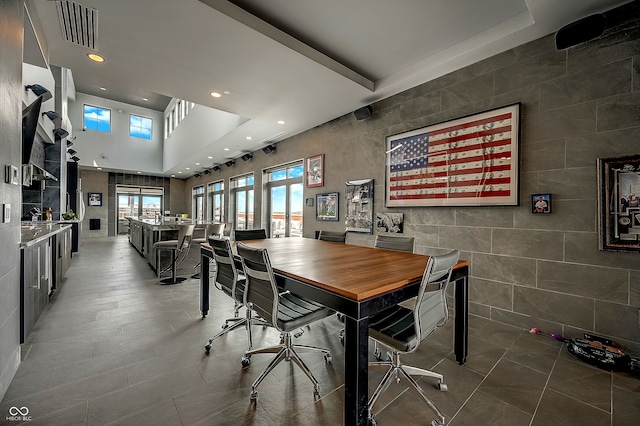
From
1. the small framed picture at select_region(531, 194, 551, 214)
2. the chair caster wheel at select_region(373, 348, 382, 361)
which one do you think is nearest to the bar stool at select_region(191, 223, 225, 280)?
the chair caster wheel at select_region(373, 348, 382, 361)

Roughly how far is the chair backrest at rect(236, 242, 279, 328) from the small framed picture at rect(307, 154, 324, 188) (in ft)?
11.6

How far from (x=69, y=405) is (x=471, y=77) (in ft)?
14.7

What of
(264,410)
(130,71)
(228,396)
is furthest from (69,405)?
(130,71)

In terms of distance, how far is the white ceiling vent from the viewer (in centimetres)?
215

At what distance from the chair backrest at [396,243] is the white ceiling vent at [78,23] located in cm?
333

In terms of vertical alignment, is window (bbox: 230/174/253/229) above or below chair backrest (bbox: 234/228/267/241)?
above

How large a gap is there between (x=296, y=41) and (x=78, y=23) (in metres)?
1.95

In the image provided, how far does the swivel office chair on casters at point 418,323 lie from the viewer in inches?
57.5

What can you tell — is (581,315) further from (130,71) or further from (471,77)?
(130,71)

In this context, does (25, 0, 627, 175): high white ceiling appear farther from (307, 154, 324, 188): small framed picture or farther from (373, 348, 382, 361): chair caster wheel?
(373, 348, 382, 361): chair caster wheel

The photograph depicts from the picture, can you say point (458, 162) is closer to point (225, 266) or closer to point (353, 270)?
point (353, 270)

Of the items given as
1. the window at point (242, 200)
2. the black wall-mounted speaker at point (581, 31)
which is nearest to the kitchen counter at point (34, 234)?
the window at point (242, 200)

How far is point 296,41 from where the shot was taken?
2.71 metres

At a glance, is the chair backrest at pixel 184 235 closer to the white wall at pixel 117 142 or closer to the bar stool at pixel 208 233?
the bar stool at pixel 208 233
